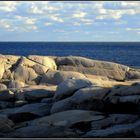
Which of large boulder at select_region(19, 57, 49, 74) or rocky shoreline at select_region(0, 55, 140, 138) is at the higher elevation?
large boulder at select_region(19, 57, 49, 74)

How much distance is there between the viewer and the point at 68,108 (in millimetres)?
24375

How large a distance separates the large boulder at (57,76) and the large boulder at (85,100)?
8.17 metres

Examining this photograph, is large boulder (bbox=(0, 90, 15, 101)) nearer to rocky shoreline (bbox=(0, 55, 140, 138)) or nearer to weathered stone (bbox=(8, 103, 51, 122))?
rocky shoreline (bbox=(0, 55, 140, 138))

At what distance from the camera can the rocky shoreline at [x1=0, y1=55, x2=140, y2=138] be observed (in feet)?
67.6

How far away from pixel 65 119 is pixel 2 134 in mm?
2921

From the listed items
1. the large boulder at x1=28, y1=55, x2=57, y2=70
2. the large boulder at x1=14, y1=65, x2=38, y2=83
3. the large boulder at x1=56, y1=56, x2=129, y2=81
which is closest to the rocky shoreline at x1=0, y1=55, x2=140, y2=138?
the large boulder at x1=14, y1=65, x2=38, y2=83

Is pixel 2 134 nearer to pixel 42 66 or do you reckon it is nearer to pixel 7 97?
pixel 7 97

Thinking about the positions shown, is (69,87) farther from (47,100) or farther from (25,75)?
(25,75)

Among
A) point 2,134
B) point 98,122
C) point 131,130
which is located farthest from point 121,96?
point 2,134

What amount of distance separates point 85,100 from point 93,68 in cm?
1264

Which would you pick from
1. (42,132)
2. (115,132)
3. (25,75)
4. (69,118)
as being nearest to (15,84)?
(25,75)

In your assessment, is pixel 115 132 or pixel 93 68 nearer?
pixel 115 132

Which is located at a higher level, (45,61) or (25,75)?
(45,61)

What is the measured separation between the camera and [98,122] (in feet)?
70.9
